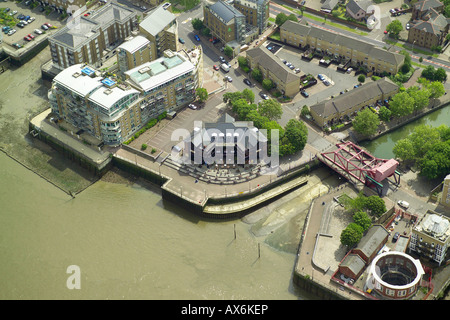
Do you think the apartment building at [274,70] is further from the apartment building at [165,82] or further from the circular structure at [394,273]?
the circular structure at [394,273]

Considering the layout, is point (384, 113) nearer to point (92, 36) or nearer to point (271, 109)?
point (271, 109)

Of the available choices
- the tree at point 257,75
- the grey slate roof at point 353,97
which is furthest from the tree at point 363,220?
the tree at point 257,75

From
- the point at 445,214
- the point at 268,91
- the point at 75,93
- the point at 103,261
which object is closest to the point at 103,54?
the point at 75,93

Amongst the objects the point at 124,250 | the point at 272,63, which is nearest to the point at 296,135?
the point at 272,63

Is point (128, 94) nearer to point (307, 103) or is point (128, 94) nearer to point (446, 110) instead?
point (307, 103)

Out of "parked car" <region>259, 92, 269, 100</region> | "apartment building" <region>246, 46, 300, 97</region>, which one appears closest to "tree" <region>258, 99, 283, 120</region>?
"parked car" <region>259, 92, 269, 100</region>

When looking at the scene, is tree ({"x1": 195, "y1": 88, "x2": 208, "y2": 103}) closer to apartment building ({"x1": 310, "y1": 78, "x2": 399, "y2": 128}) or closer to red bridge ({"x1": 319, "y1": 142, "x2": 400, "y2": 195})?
apartment building ({"x1": 310, "y1": 78, "x2": 399, "y2": 128})
